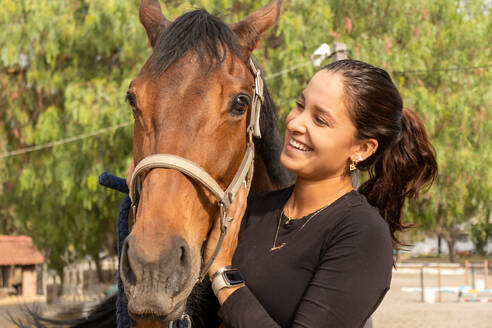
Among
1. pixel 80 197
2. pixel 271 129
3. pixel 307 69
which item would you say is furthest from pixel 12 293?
pixel 271 129

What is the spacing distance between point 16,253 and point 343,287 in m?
19.3

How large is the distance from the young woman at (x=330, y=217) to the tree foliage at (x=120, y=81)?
6371 millimetres

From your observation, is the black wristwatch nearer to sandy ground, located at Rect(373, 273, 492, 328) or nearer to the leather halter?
the leather halter

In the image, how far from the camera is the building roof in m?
18.4

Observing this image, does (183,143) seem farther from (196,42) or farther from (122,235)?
(122,235)

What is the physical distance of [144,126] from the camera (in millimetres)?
2080

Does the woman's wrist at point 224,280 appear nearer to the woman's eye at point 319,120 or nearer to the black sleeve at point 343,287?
the black sleeve at point 343,287

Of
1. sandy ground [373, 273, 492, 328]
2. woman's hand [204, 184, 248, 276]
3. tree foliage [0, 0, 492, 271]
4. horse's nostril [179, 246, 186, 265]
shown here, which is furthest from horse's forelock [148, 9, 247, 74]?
sandy ground [373, 273, 492, 328]

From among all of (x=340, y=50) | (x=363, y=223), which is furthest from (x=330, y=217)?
(x=340, y=50)

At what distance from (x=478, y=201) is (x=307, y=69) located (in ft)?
16.8

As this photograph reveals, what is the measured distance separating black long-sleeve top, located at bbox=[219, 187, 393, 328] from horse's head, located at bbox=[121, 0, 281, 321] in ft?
0.70

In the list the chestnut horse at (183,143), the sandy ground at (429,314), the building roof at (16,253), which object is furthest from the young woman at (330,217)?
the building roof at (16,253)

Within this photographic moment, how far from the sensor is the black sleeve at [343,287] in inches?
69.7

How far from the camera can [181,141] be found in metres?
1.96
